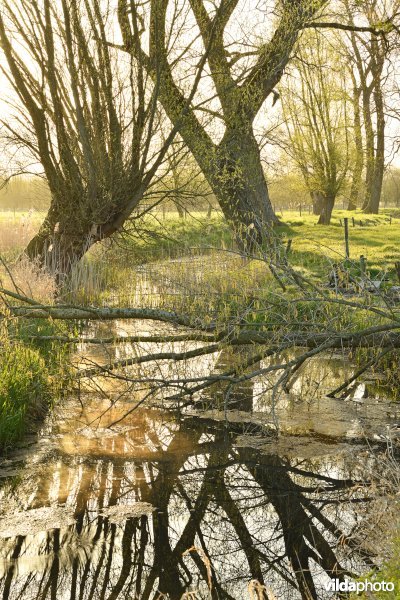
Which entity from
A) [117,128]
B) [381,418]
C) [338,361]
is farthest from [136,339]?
[117,128]

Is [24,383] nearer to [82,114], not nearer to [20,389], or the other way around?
[20,389]

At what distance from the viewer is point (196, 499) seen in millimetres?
5387

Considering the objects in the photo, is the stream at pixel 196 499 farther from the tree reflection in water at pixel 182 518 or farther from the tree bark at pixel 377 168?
the tree bark at pixel 377 168

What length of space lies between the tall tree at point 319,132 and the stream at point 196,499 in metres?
20.8

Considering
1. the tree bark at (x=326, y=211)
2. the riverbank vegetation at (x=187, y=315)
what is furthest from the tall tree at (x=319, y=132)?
the riverbank vegetation at (x=187, y=315)

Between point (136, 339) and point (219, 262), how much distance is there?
526 cm

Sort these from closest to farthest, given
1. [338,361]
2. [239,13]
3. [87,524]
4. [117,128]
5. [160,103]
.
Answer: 1. [87,524]
2. [338,361]
3. [117,128]
4. [160,103]
5. [239,13]

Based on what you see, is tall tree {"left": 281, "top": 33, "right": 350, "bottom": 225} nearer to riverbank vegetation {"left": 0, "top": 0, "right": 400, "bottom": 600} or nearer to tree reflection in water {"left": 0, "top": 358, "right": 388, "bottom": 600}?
riverbank vegetation {"left": 0, "top": 0, "right": 400, "bottom": 600}

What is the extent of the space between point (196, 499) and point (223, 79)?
35.5 feet

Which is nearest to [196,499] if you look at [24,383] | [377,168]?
[24,383]

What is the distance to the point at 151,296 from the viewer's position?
11992 millimetres

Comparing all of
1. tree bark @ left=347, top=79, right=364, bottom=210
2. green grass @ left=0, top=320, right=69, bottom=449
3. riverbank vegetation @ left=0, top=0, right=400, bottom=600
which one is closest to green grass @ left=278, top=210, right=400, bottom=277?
riverbank vegetation @ left=0, top=0, right=400, bottom=600

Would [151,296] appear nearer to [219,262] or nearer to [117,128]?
[219,262]

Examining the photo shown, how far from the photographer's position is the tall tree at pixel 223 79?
478 inches
